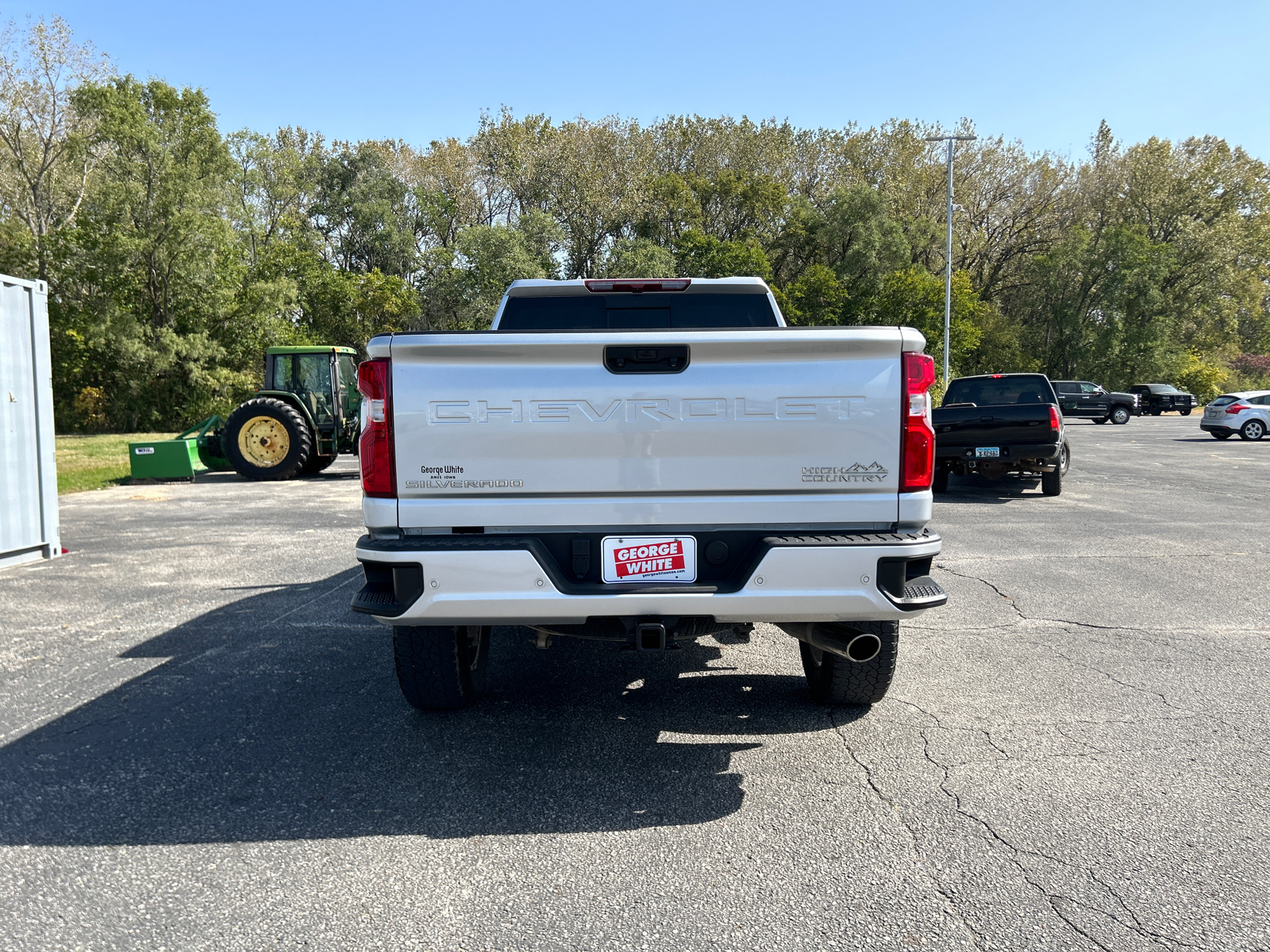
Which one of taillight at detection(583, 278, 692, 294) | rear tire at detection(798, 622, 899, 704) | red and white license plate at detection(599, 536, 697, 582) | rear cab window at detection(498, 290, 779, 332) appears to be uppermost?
taillight at detection(583, 278, 692, 294)

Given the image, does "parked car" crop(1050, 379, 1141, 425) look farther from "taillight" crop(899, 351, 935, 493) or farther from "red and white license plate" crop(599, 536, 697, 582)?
"red and white license plate" crop(599, 536, 697, 582)

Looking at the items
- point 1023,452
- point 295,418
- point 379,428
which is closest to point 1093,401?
point 1023,452

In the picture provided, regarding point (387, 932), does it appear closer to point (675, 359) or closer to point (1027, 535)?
point (675, 359)

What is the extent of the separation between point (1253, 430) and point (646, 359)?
30.5m

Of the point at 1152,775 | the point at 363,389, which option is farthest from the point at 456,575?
the point at 1152,775

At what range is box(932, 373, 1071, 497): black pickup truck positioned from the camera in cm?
1283

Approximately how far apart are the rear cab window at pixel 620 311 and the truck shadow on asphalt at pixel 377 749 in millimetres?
2056

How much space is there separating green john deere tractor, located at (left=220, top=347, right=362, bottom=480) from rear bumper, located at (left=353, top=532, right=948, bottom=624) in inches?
548

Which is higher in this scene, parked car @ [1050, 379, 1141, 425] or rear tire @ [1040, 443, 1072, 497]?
parked car @ [1050, 379, 1141, 425]

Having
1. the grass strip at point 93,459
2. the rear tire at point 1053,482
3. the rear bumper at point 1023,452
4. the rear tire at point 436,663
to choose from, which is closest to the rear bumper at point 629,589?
the rear tire at point 436,663

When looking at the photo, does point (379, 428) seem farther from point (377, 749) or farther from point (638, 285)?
point (638, 285)

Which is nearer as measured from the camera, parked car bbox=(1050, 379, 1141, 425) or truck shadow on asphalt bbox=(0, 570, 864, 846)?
truck shadow on asphalt bbox=(0, 570, 864, 846)

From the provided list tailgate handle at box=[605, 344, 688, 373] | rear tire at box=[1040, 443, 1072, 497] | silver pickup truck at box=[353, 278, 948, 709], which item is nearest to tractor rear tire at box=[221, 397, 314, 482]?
rear tire at box=[1040, 443, 1072, 497]

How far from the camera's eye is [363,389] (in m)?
3.42
